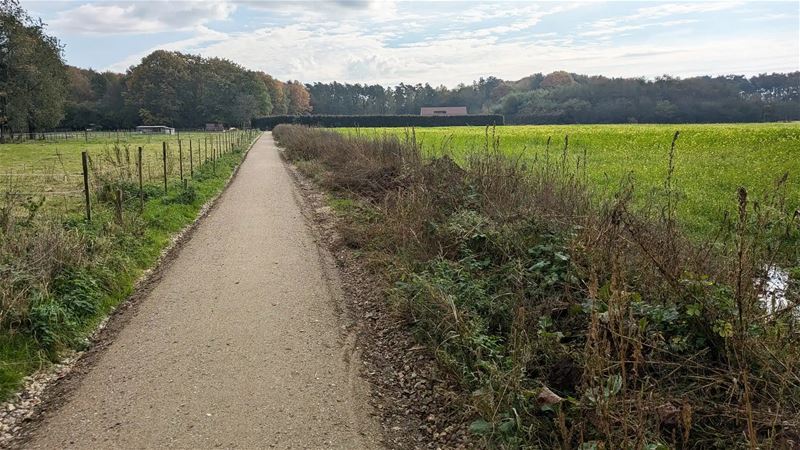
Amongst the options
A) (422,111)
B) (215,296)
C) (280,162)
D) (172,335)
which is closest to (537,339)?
(172,335)

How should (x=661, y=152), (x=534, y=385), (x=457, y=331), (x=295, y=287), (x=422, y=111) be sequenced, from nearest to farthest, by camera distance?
(x=534, y=385)
(x=457, y=331)
(x=295, y=287)
(x=661, y=152)
(x=422, y=111)

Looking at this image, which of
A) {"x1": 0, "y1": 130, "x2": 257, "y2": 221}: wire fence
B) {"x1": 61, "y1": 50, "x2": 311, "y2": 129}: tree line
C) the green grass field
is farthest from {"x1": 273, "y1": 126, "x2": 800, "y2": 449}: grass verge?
{"x1": 61, "y1": 50, "x2": 311, "y2": 129}: tree line

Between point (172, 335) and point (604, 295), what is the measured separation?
15.0 ft

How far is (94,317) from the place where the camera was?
6734mm

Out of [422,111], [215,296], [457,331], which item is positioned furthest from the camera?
[422,111]

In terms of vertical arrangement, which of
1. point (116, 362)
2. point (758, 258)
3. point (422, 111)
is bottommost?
point (116, 362)

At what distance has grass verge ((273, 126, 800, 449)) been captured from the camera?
360cm

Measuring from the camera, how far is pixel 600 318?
14.0 ft

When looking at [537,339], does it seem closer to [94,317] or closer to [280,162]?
[94,317]

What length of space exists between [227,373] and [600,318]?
11.2 ft

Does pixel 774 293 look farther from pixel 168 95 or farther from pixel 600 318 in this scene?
pixel 168 95

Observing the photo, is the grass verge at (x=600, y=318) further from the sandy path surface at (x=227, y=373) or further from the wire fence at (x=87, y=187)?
the wire fence at (x=87, y=187)

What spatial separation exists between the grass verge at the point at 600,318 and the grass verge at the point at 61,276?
3.65 meters

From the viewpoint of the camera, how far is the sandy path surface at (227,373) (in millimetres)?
4367
